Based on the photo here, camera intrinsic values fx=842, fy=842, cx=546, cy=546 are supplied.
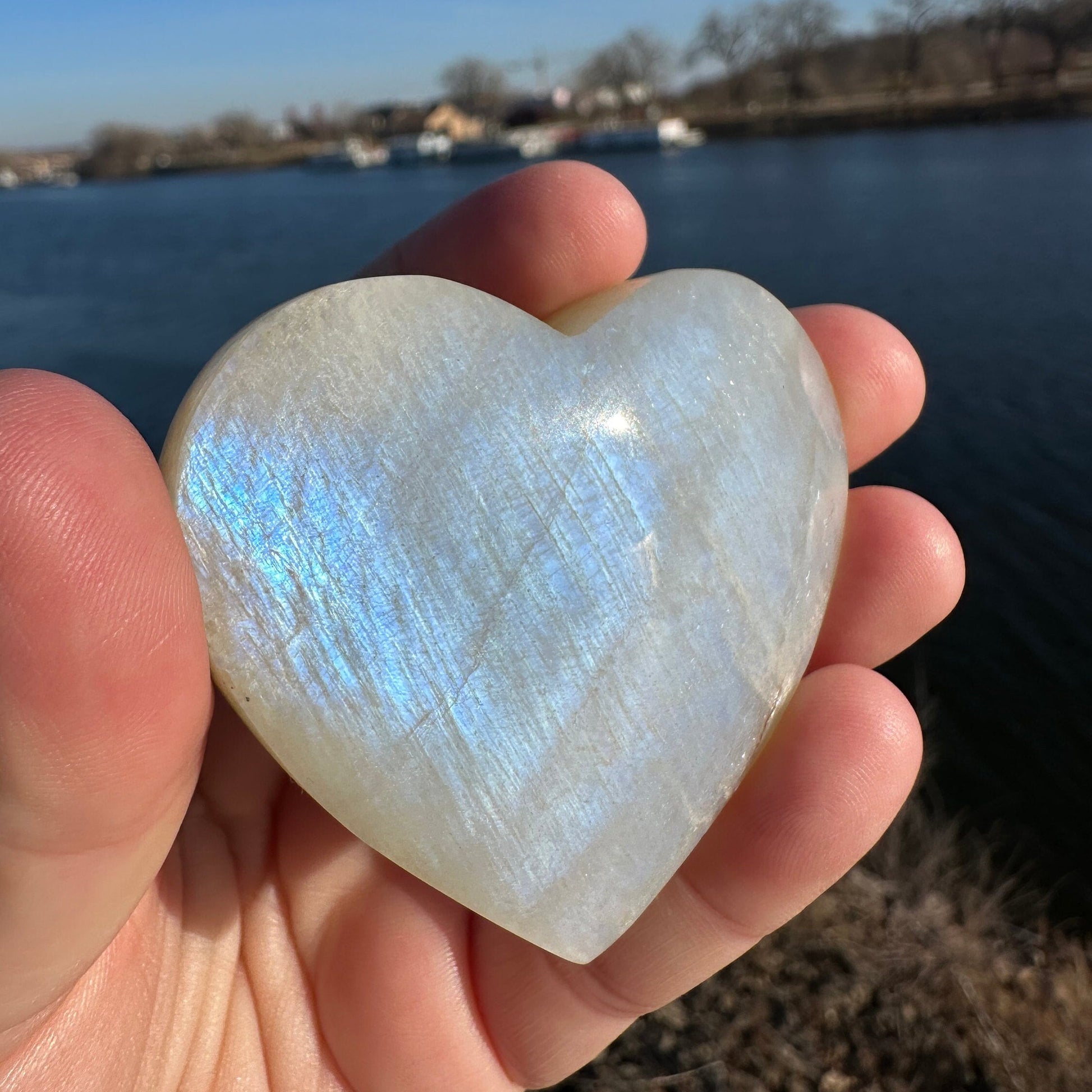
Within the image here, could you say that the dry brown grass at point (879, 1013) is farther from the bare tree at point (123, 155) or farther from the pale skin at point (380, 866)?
the bare tree at point (123, 155)

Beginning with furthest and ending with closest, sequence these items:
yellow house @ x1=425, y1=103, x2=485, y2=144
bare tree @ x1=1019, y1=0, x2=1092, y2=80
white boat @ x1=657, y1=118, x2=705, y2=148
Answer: yellow house @ x1=425, y1=103, x2=485, y2=144, white boat @ x1=657, y1=118, x2=705, y2=148, bare tree @ x1=1019, y1=0, x2=1092, y2=80

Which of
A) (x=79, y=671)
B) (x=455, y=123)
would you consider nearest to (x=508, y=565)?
(x=79, y=671)

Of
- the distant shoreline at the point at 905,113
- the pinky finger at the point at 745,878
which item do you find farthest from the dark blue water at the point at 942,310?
the pinky finger at the point at 745,878

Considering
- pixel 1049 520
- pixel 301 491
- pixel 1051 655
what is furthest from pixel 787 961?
pixel 1049 520

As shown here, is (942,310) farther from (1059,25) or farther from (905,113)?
(1059,25)

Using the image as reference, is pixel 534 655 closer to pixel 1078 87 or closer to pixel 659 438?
pixel 659 438

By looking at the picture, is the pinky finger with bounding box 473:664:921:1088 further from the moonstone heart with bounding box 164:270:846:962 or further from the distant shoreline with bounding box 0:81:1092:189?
the distant shoreline with bounding box 0:81:1092:189

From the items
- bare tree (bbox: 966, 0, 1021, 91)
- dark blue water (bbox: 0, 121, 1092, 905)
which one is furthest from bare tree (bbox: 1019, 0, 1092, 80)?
dark blue water (bbox: 0, 121, 1092, 905)
